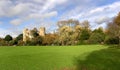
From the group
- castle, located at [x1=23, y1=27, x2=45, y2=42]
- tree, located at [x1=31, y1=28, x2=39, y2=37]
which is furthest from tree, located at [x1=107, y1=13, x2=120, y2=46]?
tree, located at [x1=31, y1=28, x2=39, y2=37]

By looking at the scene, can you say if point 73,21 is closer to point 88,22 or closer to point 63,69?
point 88,22

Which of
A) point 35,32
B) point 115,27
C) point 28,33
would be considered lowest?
point 115,27

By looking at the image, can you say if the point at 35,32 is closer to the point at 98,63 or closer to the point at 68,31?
the point at 68,31

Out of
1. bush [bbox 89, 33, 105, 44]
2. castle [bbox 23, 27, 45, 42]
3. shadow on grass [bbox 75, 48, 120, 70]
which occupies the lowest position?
shadow on grass [bbox 75, 48, 120, 70]

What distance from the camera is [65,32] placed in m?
87.5

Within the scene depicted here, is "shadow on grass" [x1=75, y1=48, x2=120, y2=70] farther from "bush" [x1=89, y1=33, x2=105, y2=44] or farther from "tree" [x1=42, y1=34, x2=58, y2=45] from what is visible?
"tree" [x1=42, y1=34, x2=58, y2=45]

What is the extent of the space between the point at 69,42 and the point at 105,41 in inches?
657

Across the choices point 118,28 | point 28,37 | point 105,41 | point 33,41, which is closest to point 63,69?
point 118,28

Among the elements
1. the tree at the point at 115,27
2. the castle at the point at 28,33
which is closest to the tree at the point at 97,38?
the tree at the point at 115,27

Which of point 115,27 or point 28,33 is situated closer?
point 115,27

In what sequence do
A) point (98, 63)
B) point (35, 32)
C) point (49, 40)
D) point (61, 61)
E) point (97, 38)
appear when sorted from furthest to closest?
point (35, 32) < point (49, 40) < point (97, 38) < point (61, 61) < point (98, 63)

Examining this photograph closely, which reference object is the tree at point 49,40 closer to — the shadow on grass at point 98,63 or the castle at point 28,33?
the castle at point 28,33

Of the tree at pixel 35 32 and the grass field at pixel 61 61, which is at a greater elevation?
the tree at pixel 35 32

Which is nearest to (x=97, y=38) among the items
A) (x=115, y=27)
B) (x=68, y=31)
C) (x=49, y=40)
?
(x=68, y=31)
